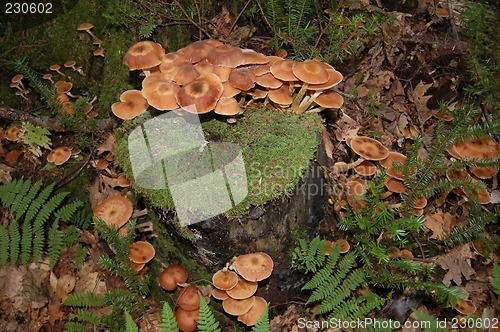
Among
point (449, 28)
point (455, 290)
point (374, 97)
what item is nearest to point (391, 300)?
point (455, 290)

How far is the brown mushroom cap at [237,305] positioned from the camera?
14.9ft

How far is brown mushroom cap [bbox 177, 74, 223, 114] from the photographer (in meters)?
4.09

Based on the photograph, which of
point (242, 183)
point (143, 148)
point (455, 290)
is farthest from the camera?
point (143, 148)

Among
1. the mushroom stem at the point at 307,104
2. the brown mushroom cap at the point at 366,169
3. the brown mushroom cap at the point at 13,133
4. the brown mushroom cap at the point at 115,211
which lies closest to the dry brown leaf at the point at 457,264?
the brown mushroom cap at the point at 366,169

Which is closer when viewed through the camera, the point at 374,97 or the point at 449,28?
the point at 374,97

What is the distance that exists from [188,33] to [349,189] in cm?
388

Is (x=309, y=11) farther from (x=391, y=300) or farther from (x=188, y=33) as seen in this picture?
(x=391, y=300)

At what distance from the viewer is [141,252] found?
511cm

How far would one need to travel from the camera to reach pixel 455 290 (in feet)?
12.5

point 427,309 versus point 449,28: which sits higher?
point 449,28

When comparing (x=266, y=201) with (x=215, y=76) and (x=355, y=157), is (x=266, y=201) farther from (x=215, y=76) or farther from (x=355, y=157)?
(x=355, y=157)

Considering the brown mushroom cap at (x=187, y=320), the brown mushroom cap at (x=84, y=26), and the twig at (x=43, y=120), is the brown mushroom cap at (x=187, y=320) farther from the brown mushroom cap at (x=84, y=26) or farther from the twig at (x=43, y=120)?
the brown mushroom cap at (x=84, y=26)

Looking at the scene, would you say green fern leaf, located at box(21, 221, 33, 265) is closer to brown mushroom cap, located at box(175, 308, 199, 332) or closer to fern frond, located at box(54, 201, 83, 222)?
fern frond, located at box(54, 201, 83, 222)

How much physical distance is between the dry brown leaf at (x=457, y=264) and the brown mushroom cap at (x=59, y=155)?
6.13 meters
